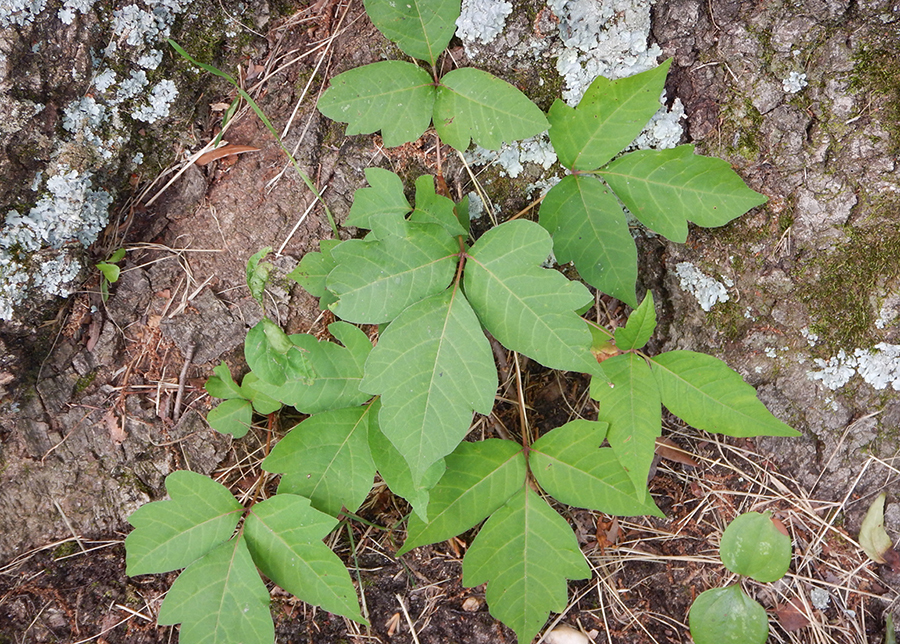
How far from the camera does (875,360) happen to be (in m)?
1.61

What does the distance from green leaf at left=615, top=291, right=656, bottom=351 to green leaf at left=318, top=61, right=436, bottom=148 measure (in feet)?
2.33

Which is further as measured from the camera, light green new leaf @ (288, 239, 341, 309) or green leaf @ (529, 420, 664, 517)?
light green new leaf @ (288, 239, 341, 309)

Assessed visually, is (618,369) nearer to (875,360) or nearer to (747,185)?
(747,185)

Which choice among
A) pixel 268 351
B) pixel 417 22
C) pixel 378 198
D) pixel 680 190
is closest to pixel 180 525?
pixel 268 351

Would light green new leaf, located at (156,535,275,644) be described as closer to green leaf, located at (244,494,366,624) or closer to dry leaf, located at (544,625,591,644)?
green leaf, located at (244,494,366,624)

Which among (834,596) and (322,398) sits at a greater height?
(322,398)

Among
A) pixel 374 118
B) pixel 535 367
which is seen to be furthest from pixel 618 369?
pixel 374 118

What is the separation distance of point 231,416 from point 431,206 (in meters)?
0.81

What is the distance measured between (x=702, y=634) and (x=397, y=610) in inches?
31.5

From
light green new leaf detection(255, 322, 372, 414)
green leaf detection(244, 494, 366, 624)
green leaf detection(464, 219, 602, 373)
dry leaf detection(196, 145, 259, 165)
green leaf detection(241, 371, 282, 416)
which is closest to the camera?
green leaf detection(464, 219, 602, 373)

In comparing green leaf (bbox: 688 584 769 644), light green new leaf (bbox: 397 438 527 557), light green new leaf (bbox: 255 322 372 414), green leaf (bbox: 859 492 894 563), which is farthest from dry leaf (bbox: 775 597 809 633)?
light green new leaf (bbox: 255 322 372 414)

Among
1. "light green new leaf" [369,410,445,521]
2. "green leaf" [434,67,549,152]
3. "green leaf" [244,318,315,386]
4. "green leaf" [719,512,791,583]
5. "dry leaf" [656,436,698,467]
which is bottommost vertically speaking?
"green leaf" [719,512,791,583]

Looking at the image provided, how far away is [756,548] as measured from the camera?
1530 millimetres

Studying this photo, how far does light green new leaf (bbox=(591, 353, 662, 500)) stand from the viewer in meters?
1.47
